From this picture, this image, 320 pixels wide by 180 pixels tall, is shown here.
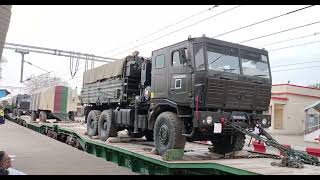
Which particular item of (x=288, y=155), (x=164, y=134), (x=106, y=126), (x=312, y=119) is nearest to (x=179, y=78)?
(x=164, y=134)

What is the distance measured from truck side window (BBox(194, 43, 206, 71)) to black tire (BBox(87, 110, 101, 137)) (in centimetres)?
645

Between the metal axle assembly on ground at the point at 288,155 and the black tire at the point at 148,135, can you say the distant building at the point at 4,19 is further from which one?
the black tire at the point at 148,135

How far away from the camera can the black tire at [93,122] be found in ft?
46.9

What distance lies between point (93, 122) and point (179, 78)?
6.13 meters

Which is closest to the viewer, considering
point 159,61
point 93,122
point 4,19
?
point 4,19

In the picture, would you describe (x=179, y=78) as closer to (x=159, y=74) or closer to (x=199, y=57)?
(x=199, y=57)

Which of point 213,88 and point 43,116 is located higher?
point 213,88

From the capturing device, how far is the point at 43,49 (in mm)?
36781

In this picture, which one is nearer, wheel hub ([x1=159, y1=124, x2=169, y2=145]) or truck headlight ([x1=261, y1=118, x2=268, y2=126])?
wheel hub ([x1=159, y1=124, x2=169, y2=145])

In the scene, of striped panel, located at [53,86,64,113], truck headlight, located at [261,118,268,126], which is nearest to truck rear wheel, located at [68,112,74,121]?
striped panel, located at [53,86,64,113]

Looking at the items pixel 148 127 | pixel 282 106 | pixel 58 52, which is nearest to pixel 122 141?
pixel 148 127

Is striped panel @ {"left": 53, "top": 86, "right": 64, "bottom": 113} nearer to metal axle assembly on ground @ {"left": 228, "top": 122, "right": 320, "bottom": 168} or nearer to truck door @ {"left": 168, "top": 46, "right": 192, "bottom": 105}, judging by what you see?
truck door @ {"left": 168, "top": 46, "right": 192, "bottom": 105}

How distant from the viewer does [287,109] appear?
38.0 metres

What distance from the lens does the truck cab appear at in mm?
8594
